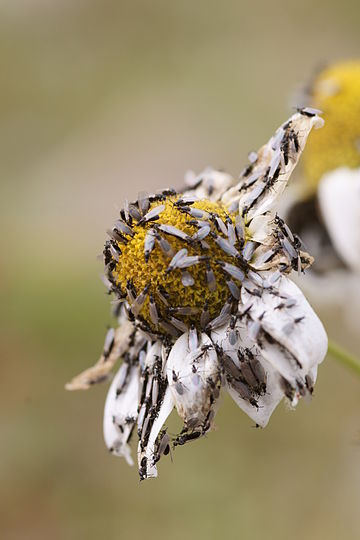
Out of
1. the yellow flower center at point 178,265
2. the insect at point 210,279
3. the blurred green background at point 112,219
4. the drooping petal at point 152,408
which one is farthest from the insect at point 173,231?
the blurred green background at point 112,219

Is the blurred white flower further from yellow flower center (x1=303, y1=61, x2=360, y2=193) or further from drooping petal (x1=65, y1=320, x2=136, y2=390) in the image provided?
drooping petal (x1=65, y1=320, x2=136, y2=390)

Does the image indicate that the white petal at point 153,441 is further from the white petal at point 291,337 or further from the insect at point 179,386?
the white petal at point 291,337

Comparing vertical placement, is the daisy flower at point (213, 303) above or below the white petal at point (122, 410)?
above

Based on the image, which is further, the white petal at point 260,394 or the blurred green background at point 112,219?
the blurred green background at point 112,219

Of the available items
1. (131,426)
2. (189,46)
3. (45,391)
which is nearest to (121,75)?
(189,46)

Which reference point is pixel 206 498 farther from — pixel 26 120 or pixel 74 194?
pixel 26 120

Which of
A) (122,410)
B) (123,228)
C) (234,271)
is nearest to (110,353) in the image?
(122,410)
